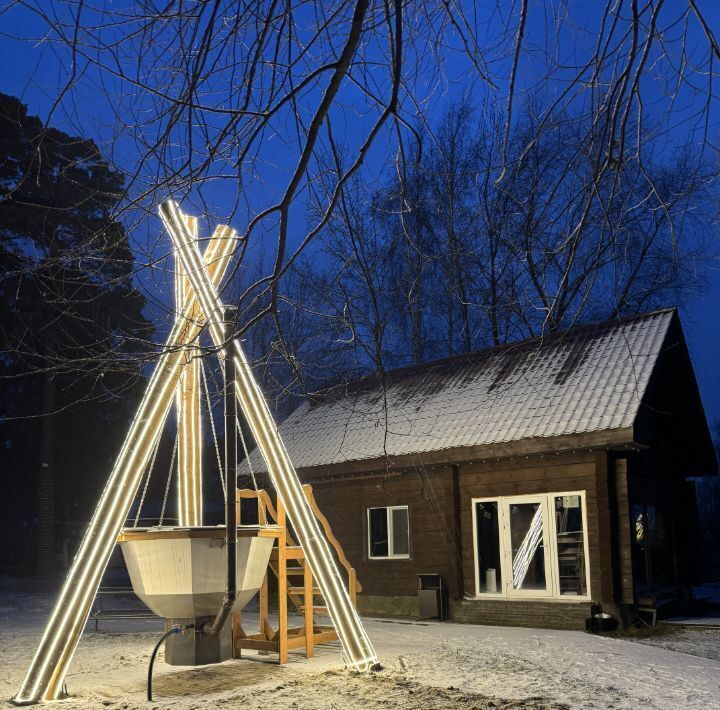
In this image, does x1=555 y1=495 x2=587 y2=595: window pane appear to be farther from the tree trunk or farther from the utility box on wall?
the tree trunk

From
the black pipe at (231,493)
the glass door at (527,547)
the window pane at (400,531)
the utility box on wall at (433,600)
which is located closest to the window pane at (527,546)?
the glass door at (527,547)

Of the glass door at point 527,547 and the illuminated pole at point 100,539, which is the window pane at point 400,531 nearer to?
the glass door at point 527,547

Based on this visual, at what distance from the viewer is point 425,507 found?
16156mm

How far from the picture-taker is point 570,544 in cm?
1396

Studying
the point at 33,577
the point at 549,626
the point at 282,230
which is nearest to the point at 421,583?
the point at 549,626

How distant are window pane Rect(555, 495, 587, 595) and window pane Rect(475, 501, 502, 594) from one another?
1.28 metres

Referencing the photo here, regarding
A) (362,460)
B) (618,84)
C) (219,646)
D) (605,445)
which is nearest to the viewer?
(618,84)

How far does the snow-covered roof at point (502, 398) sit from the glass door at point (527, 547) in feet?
4.04

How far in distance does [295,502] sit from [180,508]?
193 centimetres

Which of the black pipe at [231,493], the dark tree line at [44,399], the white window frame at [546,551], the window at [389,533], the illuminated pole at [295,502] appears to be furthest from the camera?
the dark tree line at [44,399]

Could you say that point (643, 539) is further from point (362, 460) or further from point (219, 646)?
point (219, 646)

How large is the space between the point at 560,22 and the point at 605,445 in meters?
10.3

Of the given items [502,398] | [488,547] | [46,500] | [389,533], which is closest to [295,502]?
[488,547]

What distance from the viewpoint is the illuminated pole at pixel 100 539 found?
8.29 m
